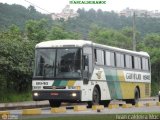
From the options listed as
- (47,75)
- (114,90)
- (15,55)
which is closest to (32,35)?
(15,55)

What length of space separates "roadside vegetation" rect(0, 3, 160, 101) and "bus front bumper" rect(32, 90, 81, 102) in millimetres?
6903

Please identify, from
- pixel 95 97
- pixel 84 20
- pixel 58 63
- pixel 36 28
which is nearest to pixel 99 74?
pixel 95 97

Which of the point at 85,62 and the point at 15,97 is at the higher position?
the point at 85,62

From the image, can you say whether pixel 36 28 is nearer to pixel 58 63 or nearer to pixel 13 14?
pixel 13 14

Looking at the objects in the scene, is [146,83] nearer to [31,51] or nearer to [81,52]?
[31,51]

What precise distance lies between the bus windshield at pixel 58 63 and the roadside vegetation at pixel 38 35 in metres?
6.54

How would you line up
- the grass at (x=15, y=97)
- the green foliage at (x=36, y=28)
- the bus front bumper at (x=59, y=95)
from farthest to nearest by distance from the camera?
the green foliage at (x=36, y=28) → the grass at (x=15, y=97) → the bus front bumper at (x=59, y=95)

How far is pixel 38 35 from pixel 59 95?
98.4 ft

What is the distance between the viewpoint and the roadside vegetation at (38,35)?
31688mm

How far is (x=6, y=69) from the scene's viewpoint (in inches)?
1216

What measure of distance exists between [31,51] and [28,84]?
84.9 inches

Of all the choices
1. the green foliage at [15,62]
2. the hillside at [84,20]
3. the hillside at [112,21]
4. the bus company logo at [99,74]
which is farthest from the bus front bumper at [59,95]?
the hillside at [112,21]

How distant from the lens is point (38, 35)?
53.0m

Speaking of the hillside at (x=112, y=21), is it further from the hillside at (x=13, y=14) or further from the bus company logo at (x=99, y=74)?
the bus company logo at (x=99, y=74)
